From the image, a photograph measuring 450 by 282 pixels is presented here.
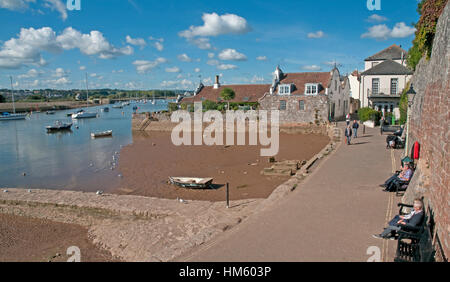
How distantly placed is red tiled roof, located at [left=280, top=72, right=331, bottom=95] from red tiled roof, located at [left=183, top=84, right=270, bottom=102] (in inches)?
283

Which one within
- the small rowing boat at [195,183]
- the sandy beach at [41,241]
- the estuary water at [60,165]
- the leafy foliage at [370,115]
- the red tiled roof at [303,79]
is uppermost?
the red tiled roof at [303,79]

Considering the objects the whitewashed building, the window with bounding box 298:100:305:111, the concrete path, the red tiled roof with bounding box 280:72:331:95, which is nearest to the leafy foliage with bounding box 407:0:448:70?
the concrete path

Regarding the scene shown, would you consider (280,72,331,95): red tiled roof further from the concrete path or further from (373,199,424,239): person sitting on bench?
(373,199,424,239): person sitting on bench

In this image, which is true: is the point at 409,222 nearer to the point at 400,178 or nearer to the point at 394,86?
the point at 400,178

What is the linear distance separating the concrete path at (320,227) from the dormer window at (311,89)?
27.7 meters

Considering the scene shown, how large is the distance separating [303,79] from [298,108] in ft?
14.6

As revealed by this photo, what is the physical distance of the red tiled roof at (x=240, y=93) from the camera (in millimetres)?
51031

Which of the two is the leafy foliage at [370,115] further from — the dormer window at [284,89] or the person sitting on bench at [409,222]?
the person sitting on bench at [409,222]

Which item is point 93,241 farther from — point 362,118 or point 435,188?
point 362,118

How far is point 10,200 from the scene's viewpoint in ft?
53.9

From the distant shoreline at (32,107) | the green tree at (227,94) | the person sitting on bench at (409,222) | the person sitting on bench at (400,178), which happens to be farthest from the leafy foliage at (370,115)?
the distant shoreline at (32,107)

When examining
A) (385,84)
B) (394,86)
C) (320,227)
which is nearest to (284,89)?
(385,84)

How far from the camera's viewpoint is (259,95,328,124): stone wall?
133 ft

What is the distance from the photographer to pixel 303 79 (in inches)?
1709
